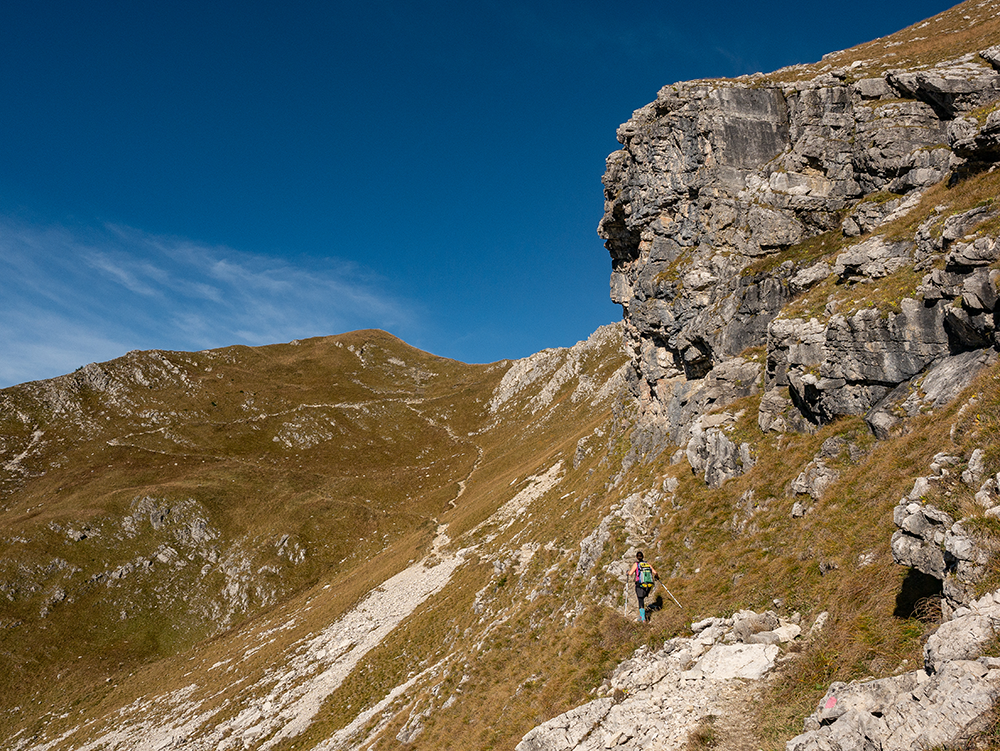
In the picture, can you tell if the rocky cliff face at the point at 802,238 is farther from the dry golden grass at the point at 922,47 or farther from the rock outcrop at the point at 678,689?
the rock outcrop at the point at 678,689

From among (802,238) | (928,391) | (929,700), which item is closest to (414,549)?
(802,238)

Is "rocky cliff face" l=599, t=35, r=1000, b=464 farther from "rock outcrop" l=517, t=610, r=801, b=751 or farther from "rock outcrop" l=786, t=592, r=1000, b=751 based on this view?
"rock outcrop" l=786, t=592, r=1000, b=751

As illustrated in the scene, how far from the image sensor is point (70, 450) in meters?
105

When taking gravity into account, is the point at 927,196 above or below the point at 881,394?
above

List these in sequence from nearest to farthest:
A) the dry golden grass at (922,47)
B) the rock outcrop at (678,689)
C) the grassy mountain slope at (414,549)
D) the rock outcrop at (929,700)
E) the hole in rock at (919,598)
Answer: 1. the rock outcrop at (929,700)
2. the hole in rock at (919,598)
3. the rock outcrop at (678,689)
4. the grassy mountain slope at (414,549)
5. the dry golden grass at (922,47)

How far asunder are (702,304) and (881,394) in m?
18.4

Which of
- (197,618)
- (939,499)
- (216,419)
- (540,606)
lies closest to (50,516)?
(197,618)

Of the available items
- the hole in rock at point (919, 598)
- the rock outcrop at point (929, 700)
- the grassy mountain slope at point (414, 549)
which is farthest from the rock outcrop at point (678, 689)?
the rock outcrop at point (929, 700)

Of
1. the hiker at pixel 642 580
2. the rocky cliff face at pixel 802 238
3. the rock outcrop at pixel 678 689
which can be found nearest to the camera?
the rock outcrop at pixel 678 689

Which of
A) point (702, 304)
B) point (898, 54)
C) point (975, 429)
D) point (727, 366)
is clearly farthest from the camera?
point (898, 54)

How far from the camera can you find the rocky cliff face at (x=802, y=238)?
18.5 meters

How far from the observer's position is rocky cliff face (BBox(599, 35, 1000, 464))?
18.5m

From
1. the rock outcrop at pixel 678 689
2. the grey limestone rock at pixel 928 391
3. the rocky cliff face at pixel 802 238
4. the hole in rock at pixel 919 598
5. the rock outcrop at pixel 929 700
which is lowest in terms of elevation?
the rock outcrop at pixel 678 689

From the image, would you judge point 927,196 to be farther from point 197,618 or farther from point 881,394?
point 197,618
